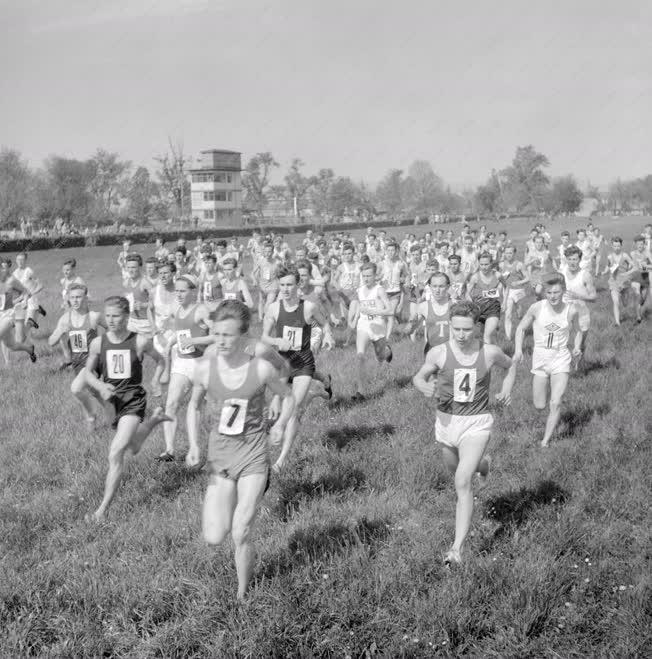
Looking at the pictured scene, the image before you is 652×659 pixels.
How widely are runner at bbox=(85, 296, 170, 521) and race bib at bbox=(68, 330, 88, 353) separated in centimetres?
226

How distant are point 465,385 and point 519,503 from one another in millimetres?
1424

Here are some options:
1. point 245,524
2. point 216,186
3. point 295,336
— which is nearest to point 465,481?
point 245,524

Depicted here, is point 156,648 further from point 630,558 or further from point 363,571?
point 630,558

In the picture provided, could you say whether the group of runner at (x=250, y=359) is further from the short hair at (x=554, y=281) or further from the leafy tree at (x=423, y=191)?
the leafy tree at (x=423, y=191)

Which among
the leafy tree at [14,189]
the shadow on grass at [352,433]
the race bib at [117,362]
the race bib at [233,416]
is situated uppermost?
the leafy tree at [14,189]

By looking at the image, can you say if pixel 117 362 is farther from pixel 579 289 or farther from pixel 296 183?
pixel 296 183

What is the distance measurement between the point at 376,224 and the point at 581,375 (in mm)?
78153

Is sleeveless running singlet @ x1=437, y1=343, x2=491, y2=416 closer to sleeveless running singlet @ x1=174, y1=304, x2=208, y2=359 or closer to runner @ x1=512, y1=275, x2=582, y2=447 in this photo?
runner @ x1=512, y1=275, x2=582, y2=447

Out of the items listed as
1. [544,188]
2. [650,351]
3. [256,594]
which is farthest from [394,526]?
[544,188]

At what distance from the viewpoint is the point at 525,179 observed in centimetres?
14312

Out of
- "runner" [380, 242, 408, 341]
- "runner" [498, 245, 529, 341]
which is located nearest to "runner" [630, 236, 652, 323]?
"runner" [498, 245, 529, 341]

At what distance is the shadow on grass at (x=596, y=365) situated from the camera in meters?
11.1

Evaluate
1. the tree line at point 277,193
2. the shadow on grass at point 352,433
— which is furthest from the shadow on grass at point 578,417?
the tree line at point 277,193

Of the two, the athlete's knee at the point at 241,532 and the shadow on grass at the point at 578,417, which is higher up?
the athlete's knee at the point at 241,532
